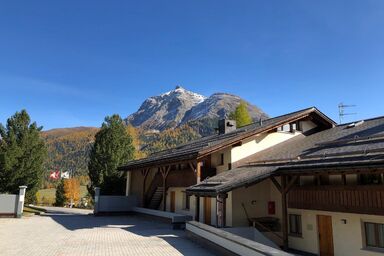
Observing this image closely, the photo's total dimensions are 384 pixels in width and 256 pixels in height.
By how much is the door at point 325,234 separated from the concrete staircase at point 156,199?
15.1m

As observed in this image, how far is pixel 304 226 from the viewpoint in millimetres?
16141

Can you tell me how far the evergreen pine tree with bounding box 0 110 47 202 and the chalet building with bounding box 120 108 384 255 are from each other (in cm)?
1431

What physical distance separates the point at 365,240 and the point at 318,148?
4.97m

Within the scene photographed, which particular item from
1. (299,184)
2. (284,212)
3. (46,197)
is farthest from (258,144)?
(46,197)

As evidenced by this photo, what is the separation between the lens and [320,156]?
48.7 feet

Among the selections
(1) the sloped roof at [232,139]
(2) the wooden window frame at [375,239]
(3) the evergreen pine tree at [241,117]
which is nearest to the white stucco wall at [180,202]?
(1) the sloped roof at [232,139]

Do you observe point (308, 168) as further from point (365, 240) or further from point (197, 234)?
point (197, 234)

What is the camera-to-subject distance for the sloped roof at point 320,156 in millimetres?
12812

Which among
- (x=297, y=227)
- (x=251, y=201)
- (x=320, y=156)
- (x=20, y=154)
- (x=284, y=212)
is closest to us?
(x=320, y=156)

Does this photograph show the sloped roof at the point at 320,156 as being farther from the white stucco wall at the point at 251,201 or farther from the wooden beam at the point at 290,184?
the white stucco wall at the point at 251,201

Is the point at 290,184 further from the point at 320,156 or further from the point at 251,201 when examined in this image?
the point at 251,201

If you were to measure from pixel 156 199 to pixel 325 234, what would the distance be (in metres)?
16.1

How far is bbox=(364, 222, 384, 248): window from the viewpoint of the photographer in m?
12.8

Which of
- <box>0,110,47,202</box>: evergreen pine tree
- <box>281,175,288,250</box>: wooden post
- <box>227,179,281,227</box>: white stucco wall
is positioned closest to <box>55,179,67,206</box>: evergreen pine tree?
<box>0,110,47,202</box>: evergreen pine tree
